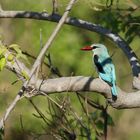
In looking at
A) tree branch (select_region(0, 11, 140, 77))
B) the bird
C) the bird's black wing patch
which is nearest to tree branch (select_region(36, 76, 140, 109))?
tree branch (select_region(0, 11, 140, 77))

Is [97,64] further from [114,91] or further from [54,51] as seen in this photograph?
[54,51]

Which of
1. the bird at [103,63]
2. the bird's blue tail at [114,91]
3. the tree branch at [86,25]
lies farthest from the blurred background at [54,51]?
the bird's blue tail at [114,91]

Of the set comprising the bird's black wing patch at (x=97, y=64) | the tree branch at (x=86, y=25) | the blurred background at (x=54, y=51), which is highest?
the tree branch at (x=86, y=25)

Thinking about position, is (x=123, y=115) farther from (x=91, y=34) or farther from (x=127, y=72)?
(x=91, y=34)

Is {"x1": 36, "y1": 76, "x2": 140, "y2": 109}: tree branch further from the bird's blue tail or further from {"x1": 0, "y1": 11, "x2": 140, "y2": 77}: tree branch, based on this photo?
{"x1": 0, "y1": 11, "x2": 140, "y2": 77}: tree branch

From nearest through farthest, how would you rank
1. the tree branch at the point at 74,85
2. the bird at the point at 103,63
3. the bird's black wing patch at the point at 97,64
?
the tree branch at the point at 74,85 → the bird at the point at 103,63 → the bird's black wing patch at the point at 97,64

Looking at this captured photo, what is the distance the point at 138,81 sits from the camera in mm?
4426

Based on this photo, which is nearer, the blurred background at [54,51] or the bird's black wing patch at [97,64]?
the bird's black wing patch at [97,64]

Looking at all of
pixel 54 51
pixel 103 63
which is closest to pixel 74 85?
pixel 103 63

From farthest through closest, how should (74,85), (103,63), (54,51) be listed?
(54,51)
(103,63)
(74,85)

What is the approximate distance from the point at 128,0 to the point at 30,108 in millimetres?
5551

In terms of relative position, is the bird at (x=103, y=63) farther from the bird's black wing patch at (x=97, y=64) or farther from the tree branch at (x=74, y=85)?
the tree branch at (x=74, y=85)

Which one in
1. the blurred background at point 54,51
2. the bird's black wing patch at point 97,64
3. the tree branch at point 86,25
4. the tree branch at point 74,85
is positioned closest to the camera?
the tree branch at point 74,85

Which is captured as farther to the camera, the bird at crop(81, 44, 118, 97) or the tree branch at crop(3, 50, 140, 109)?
the bird at crop(81, 44, 118, 97)
